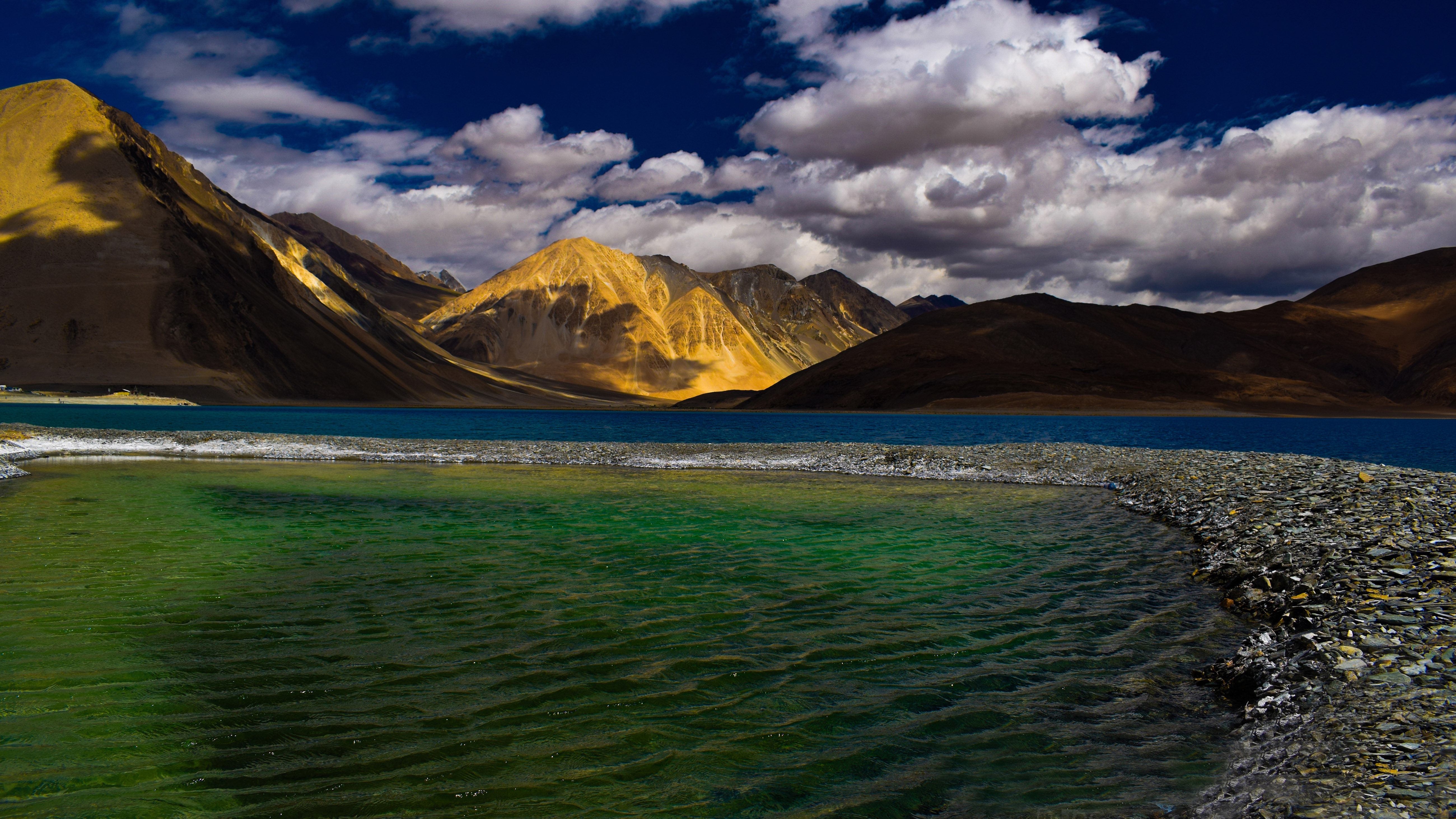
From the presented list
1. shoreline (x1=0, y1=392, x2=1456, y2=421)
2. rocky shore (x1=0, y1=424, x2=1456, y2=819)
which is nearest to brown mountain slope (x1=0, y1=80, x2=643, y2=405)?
shoreline (x1=0, y1=392, x2=1456, y2=421)

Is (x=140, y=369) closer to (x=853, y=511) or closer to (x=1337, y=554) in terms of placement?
(x=853, y=511)

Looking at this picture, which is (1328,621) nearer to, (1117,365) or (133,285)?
(1117,365)

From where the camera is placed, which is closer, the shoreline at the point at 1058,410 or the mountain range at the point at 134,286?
the shoreline at the point at 1058,410

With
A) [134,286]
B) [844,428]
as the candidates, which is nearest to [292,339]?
[134,286]

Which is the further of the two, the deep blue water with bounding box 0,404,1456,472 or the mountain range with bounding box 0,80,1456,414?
the mountain range with bounding box 0,80,1456,414

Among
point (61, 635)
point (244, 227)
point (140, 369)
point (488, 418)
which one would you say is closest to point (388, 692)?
point (61, 635)

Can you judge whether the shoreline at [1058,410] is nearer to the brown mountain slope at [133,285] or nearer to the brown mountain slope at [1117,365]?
the brown mountain slope at [1117,365]

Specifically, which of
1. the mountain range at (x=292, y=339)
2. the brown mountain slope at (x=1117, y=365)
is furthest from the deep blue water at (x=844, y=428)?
the mountain range at (x=292, y=339)

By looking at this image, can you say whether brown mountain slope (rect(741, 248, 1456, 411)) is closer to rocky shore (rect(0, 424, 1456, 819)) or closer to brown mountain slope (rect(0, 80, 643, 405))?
brown mountain slope (rect(0, 80, 643, 405))
